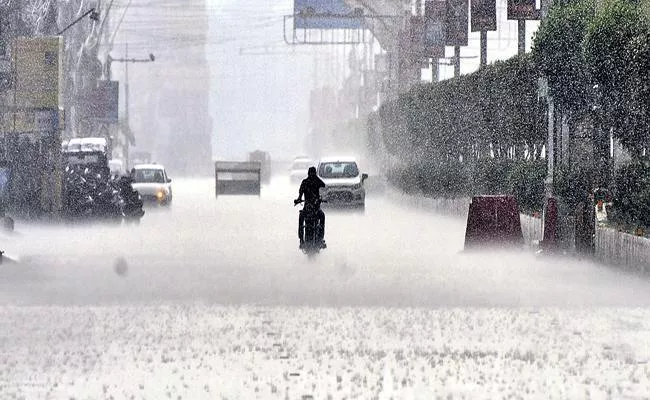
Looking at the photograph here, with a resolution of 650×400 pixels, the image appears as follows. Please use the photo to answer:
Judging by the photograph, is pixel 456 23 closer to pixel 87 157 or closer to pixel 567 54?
pixel 87 157

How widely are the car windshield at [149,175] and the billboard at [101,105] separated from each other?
2457 inches

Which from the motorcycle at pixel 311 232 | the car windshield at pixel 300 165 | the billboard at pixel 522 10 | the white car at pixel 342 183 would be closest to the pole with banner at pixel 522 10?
the billboard at pixel 522 10

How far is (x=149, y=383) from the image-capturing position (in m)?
11.3

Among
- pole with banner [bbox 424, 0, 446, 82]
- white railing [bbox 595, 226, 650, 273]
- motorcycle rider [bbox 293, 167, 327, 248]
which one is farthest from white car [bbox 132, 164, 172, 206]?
white railing [bbox 595, 226, 650, 273]

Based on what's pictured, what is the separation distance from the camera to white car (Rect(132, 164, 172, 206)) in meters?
53.7

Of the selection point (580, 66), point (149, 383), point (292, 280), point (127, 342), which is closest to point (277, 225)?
point (580, 66)

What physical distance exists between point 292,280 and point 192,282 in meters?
1.29

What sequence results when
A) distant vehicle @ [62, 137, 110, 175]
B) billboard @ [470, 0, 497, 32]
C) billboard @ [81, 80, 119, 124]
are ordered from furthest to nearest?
1. billboard @ [81, 80, 119, 124]
2. billboard @ [470, 0, 497, 32]
3. distant vehicle @ [62, 137, 110, 175]

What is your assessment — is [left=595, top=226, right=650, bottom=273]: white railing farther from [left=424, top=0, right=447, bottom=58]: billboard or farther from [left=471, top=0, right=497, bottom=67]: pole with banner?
[left=424, top=0, right=447, bottom=58]: billboard

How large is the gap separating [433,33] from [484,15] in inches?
727

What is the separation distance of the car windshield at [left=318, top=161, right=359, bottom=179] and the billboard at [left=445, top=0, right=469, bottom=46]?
5427 mm

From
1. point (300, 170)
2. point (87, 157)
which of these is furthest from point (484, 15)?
point (300, 170)

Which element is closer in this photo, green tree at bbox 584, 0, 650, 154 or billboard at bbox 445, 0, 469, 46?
green tree at bbox 584, 0, 650, 154

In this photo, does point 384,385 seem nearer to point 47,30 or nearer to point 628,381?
point 628,381
